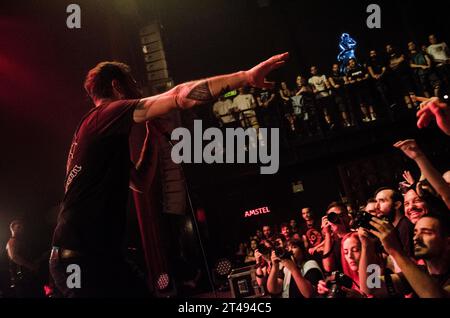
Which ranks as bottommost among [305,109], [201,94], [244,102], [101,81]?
[201,94]

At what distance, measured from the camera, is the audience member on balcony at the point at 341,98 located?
10.3 metres

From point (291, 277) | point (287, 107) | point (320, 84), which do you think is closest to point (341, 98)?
point (320, 84)

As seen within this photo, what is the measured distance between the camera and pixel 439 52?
9.99 meters

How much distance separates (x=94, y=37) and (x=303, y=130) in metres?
6.03

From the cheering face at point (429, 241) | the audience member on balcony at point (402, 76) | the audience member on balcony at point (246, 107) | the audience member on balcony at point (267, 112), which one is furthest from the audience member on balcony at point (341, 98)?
the cheering face at point (429, 241)

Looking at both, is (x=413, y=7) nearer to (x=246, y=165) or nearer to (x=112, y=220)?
(x=246, y=165)

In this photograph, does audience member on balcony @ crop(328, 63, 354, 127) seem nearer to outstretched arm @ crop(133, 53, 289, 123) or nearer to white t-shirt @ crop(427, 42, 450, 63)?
white t-shirt @ crop(427, 42, 450, 63)

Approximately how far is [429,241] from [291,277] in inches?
68.2

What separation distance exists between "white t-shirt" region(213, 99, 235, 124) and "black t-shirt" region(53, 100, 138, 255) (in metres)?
8.58

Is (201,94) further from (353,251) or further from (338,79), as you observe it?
(338,79)

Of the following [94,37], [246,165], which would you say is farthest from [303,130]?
[94,37]

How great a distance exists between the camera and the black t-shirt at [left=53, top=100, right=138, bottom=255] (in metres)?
1.86

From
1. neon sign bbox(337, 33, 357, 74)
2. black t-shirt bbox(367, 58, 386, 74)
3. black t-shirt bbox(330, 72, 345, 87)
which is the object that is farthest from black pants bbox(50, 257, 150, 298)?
neon sign bbox(337, 33, 357, 74)

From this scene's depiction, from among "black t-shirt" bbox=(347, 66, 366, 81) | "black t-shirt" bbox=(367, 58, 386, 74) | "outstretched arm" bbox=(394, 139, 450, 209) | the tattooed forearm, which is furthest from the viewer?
"black t-shirt" bbox=(347, 66, 366, 81)
